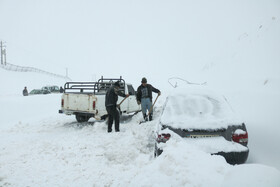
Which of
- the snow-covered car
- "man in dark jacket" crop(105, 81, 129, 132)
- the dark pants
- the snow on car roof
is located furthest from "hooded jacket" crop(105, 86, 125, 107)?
the snow-covered car

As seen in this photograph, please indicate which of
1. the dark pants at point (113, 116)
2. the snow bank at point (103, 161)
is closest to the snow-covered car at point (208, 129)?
the snow bank at point (103, 161)

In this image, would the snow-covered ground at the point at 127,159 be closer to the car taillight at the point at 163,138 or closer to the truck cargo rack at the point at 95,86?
the car taillight at the point at 163,138

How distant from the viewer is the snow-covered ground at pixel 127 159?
2866 millimetres

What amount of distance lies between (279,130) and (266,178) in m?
4.36

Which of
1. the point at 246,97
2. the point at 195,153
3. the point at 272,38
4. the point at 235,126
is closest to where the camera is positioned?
the point at 195,153

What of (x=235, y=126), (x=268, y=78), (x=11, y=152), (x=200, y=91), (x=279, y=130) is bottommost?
(x=11, y=152)

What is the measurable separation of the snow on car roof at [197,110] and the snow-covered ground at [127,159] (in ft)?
1.48

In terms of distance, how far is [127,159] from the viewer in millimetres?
5230

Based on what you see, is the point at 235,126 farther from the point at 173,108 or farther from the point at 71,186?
the point at 71,186

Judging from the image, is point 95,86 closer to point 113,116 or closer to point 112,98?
point 112,98

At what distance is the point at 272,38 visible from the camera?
56.0ft

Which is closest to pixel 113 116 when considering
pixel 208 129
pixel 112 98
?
pixel 112 98

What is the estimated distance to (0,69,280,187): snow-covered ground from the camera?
2866 mm

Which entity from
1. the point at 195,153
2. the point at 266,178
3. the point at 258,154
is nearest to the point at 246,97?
the point at 258,154
